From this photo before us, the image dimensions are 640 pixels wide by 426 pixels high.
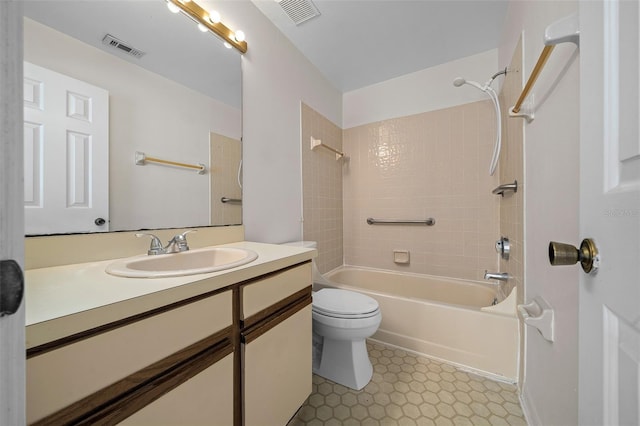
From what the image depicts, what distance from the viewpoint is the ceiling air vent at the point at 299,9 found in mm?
1438

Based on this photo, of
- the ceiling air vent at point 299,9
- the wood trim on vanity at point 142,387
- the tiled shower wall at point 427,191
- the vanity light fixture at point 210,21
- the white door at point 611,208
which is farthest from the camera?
the tiled shower wall at point 427,191

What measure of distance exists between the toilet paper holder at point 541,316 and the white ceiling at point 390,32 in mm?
1748

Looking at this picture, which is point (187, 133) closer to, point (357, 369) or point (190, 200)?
point (190, 200)

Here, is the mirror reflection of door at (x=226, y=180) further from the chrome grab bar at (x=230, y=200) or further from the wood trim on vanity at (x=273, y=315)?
the wood trim on vanity at (x=273, y=315)

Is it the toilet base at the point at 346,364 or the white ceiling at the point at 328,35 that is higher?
the white ceiling at the point at 328,35

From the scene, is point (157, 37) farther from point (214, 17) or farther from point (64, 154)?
point (64, 154)

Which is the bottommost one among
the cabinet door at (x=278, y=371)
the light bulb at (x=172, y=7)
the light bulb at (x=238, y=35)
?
the cabinet door at (x=278, y=371)

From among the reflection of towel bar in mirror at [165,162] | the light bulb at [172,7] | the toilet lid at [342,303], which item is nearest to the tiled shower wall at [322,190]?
the toilet lid at [342,303]

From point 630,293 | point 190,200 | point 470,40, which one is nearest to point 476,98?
point 470,40

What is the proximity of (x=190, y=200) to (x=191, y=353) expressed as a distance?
2.50 feet

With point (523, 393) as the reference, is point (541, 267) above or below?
above

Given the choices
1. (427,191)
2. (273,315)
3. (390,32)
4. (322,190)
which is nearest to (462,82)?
(390,32)

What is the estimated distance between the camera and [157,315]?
1.71 ft

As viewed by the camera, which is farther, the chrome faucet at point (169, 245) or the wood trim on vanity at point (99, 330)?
the chrome faucet at point (169, 245)
